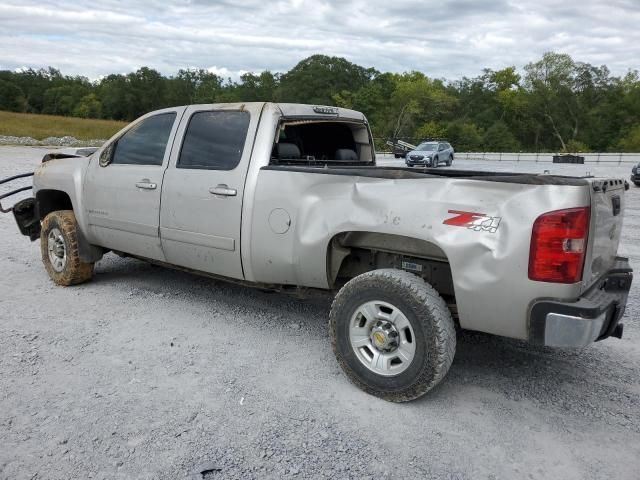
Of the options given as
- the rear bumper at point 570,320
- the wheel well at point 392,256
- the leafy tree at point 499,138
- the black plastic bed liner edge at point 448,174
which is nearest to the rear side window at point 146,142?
the black plastic bed liner edge at point 448,174

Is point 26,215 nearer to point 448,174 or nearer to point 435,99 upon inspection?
point 448,174

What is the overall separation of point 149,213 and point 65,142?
Result: 139 feet

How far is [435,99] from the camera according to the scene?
83375 millimetres

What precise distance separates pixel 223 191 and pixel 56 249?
A: 2.61m

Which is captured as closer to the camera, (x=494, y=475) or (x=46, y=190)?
(x=494, y=475)

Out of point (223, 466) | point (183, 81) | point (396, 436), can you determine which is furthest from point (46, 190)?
point (183, 81)

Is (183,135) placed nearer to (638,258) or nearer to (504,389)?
(504,389)

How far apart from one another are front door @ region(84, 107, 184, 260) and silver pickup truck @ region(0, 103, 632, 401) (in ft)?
0.06

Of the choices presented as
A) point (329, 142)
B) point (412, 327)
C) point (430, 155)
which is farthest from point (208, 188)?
point (430, 155)

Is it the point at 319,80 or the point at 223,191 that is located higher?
the point at 319,80

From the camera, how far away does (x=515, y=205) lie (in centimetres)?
293

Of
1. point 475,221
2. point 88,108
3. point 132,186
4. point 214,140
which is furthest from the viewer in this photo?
point 88,108

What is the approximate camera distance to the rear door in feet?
13.8

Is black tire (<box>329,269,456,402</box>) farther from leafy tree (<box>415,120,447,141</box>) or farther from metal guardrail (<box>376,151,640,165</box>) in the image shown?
leafy tree (<box>415,120,447,141</box>)
